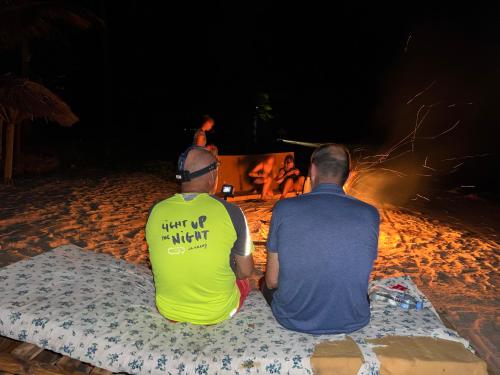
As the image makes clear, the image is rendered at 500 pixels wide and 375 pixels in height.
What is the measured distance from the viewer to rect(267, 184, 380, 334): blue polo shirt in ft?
8.85

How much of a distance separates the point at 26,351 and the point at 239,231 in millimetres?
1601

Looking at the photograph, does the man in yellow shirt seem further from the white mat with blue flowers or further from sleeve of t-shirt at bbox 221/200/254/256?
the white mat with blue flowers

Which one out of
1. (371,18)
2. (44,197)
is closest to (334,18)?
(371,18)

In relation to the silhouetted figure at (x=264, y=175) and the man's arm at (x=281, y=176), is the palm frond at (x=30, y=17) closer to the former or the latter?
A: the silhouetted figure at (x=264, y=175)

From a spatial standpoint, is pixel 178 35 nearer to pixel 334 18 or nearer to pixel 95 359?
pixel 334 18

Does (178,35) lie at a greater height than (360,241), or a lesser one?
greater

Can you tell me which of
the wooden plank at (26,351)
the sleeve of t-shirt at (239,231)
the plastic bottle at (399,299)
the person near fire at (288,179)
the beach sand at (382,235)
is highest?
the sleeve of t-shirt at (239,231)

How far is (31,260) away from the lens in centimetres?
A: 389

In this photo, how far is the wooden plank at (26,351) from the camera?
2.84 m

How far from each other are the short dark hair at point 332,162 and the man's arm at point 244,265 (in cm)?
76

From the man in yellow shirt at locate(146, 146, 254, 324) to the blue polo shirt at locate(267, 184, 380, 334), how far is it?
0.96ft

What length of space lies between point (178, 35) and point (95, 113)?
244 inches

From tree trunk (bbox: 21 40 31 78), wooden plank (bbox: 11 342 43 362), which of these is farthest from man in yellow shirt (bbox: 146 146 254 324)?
tree trunk (bbox: 21 40 31 78)

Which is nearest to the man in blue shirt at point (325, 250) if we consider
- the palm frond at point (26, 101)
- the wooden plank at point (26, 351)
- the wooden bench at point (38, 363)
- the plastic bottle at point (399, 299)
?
the plastic bottle at point (399, 299)
